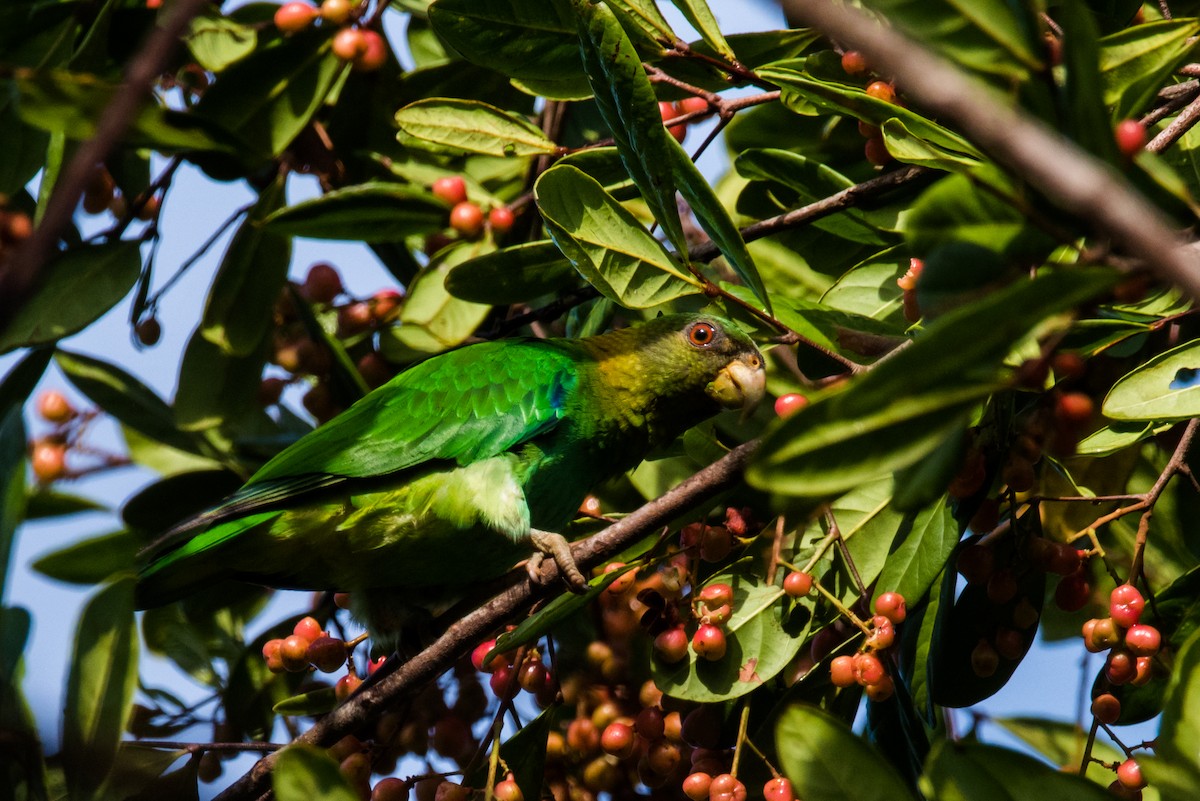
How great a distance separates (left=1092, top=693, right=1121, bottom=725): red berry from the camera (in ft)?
7.47

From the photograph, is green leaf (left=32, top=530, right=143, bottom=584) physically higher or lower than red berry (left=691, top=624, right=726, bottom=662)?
higher

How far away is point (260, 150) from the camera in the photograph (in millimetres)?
3193

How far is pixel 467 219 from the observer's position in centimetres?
323

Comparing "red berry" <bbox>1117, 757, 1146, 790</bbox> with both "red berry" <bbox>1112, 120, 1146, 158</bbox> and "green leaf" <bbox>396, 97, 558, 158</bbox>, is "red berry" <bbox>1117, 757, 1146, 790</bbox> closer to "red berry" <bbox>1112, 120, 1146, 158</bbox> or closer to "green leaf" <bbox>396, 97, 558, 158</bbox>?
"red berry" <bbox>1112, 120, 1146, 158</bbox>

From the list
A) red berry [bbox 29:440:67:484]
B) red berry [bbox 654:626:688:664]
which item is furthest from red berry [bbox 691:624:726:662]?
red berry [bbox 29:440:67:484]

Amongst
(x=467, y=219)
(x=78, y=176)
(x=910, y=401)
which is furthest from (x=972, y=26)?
(x=467, y=219)

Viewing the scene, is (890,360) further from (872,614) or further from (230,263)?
(230,263)

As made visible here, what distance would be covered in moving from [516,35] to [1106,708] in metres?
2.02

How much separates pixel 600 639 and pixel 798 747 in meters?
1.52

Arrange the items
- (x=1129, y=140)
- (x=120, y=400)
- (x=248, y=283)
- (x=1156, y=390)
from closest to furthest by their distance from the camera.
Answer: (x=1129, y=140) → (x=1156, y=390) → (x=248, y=283) → (x=120, y=400)

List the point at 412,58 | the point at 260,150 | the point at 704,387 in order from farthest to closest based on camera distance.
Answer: the point at 412,58
the point at 704,387
the point at 260,150

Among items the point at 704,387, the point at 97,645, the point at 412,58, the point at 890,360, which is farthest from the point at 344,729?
the point at 412,58

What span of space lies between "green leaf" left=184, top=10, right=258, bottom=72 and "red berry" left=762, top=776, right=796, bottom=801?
2502 mm

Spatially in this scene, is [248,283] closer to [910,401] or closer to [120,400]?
[120,400]
